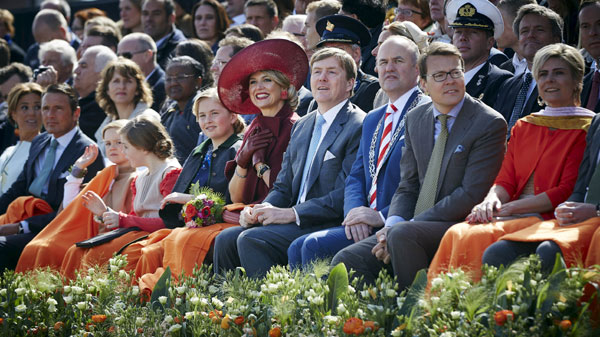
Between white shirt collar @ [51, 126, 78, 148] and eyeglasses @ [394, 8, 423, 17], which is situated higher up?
eyeglasses @ [394, 8, 423, 17]

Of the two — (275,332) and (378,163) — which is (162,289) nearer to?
(275,332)

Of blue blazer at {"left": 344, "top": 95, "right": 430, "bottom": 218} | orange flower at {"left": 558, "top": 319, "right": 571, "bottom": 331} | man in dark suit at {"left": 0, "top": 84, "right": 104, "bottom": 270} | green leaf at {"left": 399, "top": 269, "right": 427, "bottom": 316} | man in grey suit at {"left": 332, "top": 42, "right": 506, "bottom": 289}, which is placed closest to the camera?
orange flower at {"left": 558, "top": 319, "right": 571, "bottom": 331}

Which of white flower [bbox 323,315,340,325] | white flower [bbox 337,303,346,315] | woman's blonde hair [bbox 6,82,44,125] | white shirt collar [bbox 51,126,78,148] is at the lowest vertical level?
white flower [bbox 323,315,340,325]

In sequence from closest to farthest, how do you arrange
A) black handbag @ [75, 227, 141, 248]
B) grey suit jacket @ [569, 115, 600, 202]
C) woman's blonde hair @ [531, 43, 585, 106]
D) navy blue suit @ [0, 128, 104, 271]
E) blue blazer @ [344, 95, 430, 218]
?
grey suit jacket @ [569, 115, 600, 202], woman's blonde hair @ [531, 43, 585, 106], blue blazer @ [344, 95, 430, 218], black handbag @ [75, 227, 141, 248], navy blue suit @ [0, 128, 104, 271]

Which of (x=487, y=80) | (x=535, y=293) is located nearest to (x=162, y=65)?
(x=487, y=80)

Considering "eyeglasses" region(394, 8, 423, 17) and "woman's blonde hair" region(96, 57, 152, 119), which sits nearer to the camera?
"eyeglasses" region(394, 8, 423, 17)

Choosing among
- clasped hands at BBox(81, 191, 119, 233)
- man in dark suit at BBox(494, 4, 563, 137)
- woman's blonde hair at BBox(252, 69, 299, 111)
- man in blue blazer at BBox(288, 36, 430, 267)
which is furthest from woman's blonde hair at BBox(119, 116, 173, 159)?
man in dark suit at BBox(494, 4, 563, 137)

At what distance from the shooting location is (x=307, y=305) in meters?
4.76

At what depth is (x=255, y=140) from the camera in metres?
6.89

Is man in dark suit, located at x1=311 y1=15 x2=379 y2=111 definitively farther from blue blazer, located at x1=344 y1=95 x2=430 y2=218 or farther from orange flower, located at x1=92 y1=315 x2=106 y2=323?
orange flower, located at x1=92 y1=315 x2=106 y2=323

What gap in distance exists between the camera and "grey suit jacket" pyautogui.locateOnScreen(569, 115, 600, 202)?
514 cm

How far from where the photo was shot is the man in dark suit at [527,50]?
6.45 meters

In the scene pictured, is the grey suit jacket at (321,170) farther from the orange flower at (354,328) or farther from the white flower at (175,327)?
the orange flower at (354,328)

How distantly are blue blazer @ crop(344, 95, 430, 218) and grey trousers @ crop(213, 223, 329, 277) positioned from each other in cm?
37
